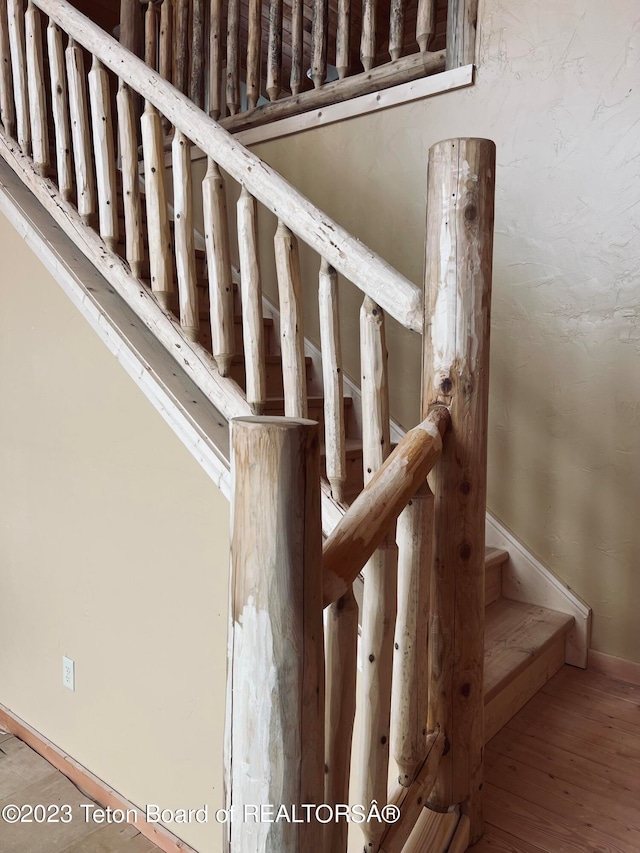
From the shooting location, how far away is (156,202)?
1946mm

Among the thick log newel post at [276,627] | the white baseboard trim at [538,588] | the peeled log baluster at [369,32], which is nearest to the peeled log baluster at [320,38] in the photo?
the peeled log baluster at [369,32]

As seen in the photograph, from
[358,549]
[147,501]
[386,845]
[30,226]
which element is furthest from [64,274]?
[386,845]

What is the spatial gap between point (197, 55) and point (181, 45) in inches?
5.8

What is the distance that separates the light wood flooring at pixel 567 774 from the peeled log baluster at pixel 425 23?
2.43 m

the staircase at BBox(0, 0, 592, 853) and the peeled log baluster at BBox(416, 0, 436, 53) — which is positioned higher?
the peeled log baluster at BBox(416, 0, 436, 53)

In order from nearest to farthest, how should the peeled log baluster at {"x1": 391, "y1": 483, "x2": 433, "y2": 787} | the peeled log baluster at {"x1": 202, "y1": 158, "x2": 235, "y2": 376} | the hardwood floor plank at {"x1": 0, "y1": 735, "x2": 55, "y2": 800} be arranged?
the peeled log baluster at {"x1": 391, "y1": 483, "x2": 433, "y2": 787} < the peeled log baluster at {"x1": 202, "y1": 158, "x2": 235, "y2": 376} < the hardwood floor plank at {"x1": 0, "y1": 735, "x2": 55, "y2": 800}

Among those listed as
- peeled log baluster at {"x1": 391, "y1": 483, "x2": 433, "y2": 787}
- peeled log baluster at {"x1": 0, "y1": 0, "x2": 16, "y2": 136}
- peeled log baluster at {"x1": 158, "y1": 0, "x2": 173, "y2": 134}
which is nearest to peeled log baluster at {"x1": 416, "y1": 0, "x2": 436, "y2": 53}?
peeled log baluster at {"x1": 158, "y1": 0, "x2": 173, "y2": 134}

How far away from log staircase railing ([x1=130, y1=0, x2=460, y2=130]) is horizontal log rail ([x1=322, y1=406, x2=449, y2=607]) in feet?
6.15

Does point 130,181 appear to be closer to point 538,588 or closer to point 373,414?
point 373,414

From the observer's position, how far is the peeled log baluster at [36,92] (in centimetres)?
227

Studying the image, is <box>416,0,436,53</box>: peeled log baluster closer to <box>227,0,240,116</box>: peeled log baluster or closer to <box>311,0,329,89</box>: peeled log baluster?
<box>311,0,329,89</box>: peeled log baluster

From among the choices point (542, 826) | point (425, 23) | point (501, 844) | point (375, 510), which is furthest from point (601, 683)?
point (425, 23)

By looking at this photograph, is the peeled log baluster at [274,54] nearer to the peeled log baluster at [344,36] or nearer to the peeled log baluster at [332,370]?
the peeled log baluster at [344,36]

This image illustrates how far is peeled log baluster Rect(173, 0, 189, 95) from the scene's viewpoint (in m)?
3.33
